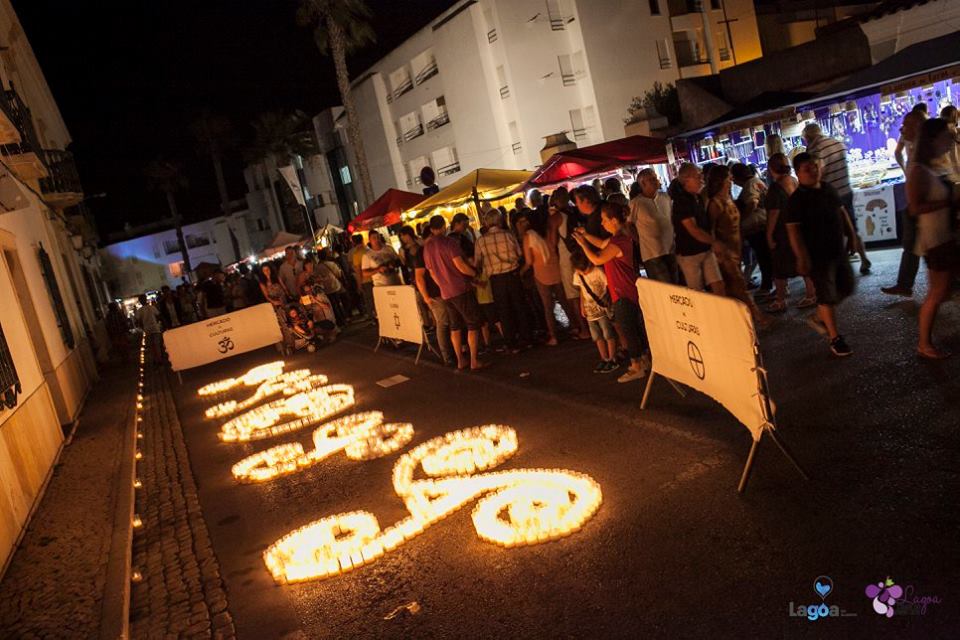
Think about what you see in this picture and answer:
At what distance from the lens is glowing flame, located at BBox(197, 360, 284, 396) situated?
514 inches

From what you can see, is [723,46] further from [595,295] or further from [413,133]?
[595,295]

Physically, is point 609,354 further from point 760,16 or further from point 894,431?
point 760,16

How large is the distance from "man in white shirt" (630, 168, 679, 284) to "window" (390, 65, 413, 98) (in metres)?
32.0

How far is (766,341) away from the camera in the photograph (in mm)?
7812

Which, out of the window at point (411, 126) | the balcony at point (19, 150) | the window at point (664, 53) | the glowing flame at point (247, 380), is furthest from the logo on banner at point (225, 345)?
the window at point (664, 53)

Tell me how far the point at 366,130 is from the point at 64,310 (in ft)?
94.0

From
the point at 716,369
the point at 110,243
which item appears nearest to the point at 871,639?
the point at 716,369

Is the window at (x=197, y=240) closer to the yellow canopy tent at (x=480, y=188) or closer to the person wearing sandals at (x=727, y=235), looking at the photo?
the yellow canopy tent at (x=480, y=188)

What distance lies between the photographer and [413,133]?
128ft

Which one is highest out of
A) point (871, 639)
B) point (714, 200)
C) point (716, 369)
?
point (714, 200)

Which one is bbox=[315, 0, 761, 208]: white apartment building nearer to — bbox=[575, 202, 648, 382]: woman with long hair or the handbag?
the handbag

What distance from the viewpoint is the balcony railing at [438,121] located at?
35819mm

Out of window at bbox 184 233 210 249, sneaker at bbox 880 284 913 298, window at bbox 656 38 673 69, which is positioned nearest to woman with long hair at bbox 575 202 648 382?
sneaker at bbox 880 284 913 298

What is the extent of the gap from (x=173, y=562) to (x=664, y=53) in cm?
3477
